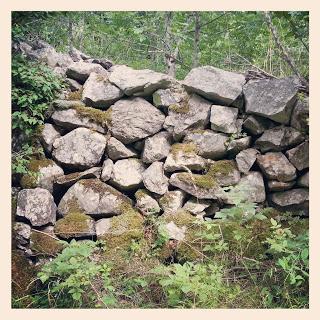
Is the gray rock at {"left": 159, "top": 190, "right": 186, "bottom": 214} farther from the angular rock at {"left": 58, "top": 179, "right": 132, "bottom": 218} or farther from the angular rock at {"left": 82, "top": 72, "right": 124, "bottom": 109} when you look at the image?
the angular rock at {"left": 82, "top": 72, "right": 124, "bottom": 109}

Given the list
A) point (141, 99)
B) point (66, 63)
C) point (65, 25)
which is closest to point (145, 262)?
point (141, 99)

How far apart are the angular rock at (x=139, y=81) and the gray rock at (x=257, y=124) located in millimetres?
1171

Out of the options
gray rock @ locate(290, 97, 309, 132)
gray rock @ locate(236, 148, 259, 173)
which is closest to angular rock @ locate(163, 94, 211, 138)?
gray rock @ locate(236, 148, 259, 173)

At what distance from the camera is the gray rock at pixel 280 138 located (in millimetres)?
4758

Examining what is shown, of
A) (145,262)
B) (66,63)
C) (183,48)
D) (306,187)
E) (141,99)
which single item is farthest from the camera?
(183,48)

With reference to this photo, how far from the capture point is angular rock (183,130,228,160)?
4.91 meters

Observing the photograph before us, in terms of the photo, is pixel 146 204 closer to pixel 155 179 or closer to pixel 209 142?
pixel 155 179

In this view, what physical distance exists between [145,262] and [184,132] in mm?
1712

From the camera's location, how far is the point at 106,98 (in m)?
5.20

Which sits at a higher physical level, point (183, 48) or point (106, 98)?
point (183, 48)

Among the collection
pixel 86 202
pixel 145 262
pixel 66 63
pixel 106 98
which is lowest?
pixel 145 262

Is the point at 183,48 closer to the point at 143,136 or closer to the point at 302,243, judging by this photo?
A: the point at 143,136

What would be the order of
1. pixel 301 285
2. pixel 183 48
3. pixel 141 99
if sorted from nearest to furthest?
pixel 301 285, pixel 141 99, pixel 183 48

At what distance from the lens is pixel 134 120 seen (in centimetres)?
505
